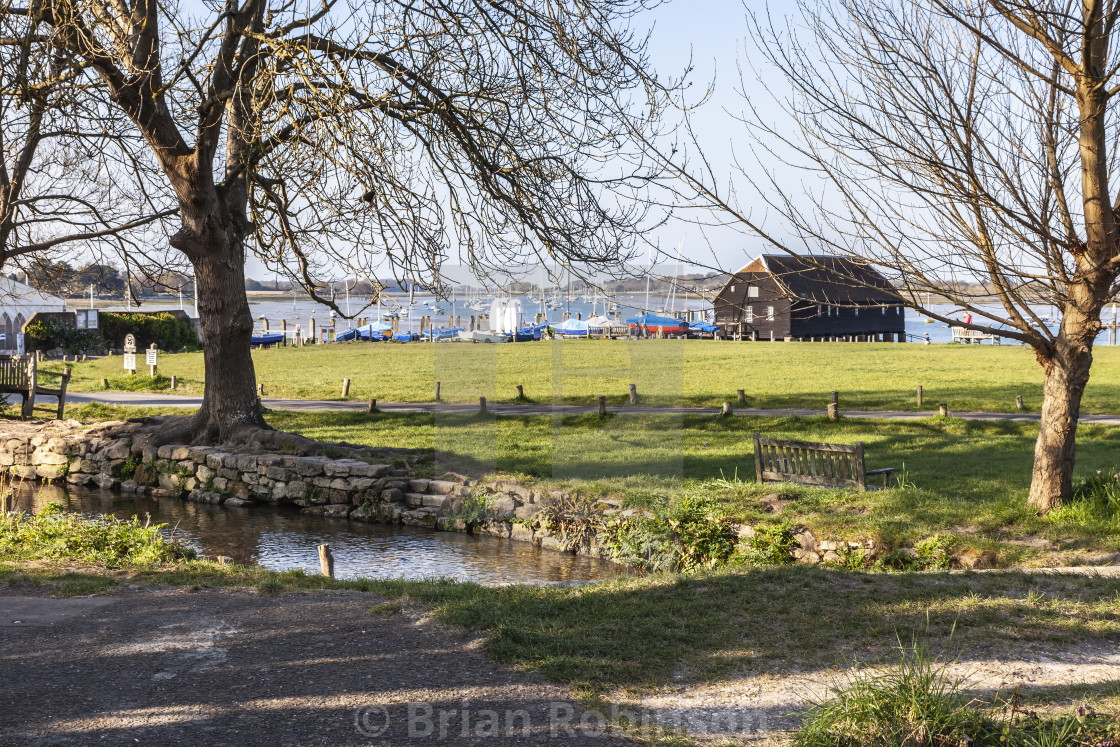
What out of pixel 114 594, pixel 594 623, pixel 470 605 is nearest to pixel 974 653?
pixel 594 623

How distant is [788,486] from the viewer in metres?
11.0

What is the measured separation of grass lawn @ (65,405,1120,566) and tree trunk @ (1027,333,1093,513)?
1.16ft

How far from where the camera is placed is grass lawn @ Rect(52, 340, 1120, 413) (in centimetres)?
2420

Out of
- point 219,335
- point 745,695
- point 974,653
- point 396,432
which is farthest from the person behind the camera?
point 396,432

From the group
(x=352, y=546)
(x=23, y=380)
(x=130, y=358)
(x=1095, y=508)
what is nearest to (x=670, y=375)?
(x=130, y=358)

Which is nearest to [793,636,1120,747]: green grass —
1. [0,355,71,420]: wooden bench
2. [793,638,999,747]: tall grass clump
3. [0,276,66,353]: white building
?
[793,638,999,747]: tall grass clump

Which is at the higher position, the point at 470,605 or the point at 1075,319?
the point at 1075,319

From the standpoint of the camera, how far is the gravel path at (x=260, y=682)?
433cm

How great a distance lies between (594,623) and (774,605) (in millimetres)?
1362

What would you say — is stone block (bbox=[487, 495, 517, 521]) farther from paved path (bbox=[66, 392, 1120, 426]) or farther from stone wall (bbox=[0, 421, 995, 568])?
paved path (bbox=[66, 392, 1120, 426])

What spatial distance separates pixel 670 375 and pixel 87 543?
870 inches

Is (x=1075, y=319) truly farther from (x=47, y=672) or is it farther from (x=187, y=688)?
(x=47, y=672)

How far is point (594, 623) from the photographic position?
19.8ft

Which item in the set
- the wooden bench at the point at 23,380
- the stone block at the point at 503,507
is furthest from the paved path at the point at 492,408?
the stone block at the point at 503,507
